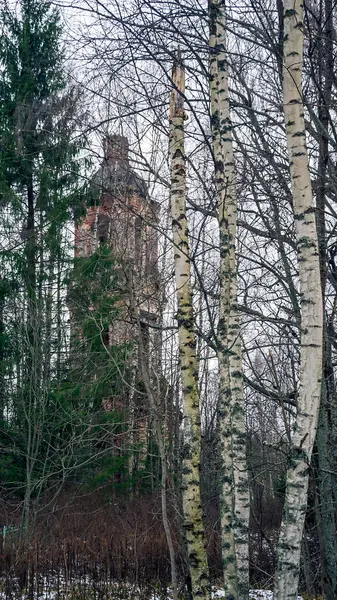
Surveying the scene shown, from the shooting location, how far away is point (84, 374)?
40.9 feet

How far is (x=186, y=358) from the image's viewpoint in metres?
5.43

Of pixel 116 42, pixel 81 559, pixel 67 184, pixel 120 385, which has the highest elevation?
pixel 67 184

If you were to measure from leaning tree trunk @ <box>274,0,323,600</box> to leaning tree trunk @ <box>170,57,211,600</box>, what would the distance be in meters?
1.40

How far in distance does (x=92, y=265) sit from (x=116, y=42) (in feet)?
25.6

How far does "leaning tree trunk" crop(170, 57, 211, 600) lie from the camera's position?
16.4ft

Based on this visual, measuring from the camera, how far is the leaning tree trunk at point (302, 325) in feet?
11.6

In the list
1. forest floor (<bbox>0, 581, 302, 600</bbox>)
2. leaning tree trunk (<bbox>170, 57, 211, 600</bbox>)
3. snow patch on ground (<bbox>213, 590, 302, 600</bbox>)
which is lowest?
snow patch on ground (<bbox>213, 590, 302, 600</bbox>)

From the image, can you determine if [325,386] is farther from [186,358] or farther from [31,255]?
[31,255]

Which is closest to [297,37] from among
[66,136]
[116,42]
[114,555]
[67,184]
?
[116,42]

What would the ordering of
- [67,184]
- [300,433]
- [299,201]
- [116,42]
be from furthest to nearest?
[67,184] < [116,42] < [299,201] < [300,433]

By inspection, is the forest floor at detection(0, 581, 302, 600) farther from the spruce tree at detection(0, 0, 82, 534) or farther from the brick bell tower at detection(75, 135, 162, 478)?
→ the brick bell tower at detection(75, 135, 162, 478)

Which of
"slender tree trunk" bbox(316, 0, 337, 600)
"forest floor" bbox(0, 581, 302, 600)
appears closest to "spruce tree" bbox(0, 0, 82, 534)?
"forest floor" bbox(0, 581, 302, 600)

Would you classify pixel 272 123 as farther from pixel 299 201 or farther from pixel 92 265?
pixel 92 265

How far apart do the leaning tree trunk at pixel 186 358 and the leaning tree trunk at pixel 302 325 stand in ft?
4.59
